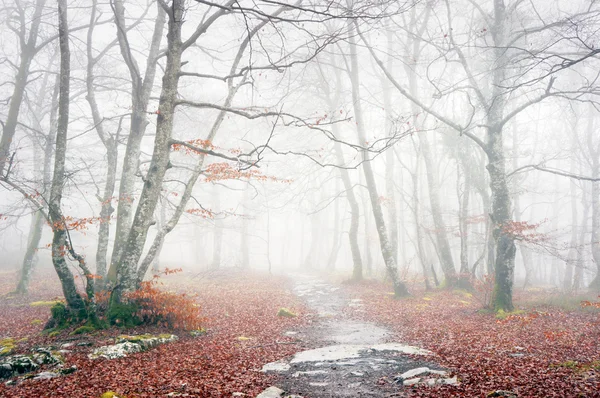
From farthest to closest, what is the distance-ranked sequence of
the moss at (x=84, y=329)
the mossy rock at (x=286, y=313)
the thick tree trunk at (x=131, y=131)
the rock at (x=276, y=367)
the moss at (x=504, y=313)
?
the mossy rock at (x=286, y=313) → the thick tree trunk at (x=131, y=131) → the moss at (x=504, y=313) → the moss at (x=84, y=329) → the rock at (x=276, y=367)

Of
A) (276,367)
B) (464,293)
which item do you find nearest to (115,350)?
(276,367)

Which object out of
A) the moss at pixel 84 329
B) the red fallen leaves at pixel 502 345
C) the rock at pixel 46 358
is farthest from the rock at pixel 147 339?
the red fallen leaves at pixel 502 345

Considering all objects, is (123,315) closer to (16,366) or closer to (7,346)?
(7,346)

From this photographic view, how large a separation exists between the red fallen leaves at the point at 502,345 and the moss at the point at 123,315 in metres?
6.53

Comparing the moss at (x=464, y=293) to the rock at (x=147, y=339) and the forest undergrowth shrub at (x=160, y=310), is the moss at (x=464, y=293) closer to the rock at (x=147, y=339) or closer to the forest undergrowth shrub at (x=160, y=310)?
the forest undergrowth shrub at (x=160, y=310)

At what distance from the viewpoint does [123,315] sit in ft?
27.2

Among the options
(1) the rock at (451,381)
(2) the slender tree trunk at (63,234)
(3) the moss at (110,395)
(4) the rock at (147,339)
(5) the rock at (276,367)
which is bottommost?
(5) the rock at (276,367)

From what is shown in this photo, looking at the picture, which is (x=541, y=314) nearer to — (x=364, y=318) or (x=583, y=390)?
(x=364, y=318)

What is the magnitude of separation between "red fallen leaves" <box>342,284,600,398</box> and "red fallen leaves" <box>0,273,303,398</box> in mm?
2902

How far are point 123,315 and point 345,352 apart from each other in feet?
17.4

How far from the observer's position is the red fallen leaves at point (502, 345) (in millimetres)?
4771

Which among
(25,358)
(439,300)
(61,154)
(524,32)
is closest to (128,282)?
(25,358)

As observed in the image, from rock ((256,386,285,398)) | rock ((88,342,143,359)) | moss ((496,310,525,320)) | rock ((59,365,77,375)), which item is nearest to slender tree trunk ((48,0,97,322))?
rock ((88,342,143,359))

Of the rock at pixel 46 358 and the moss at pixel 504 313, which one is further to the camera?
the moss at pixel 504 313
